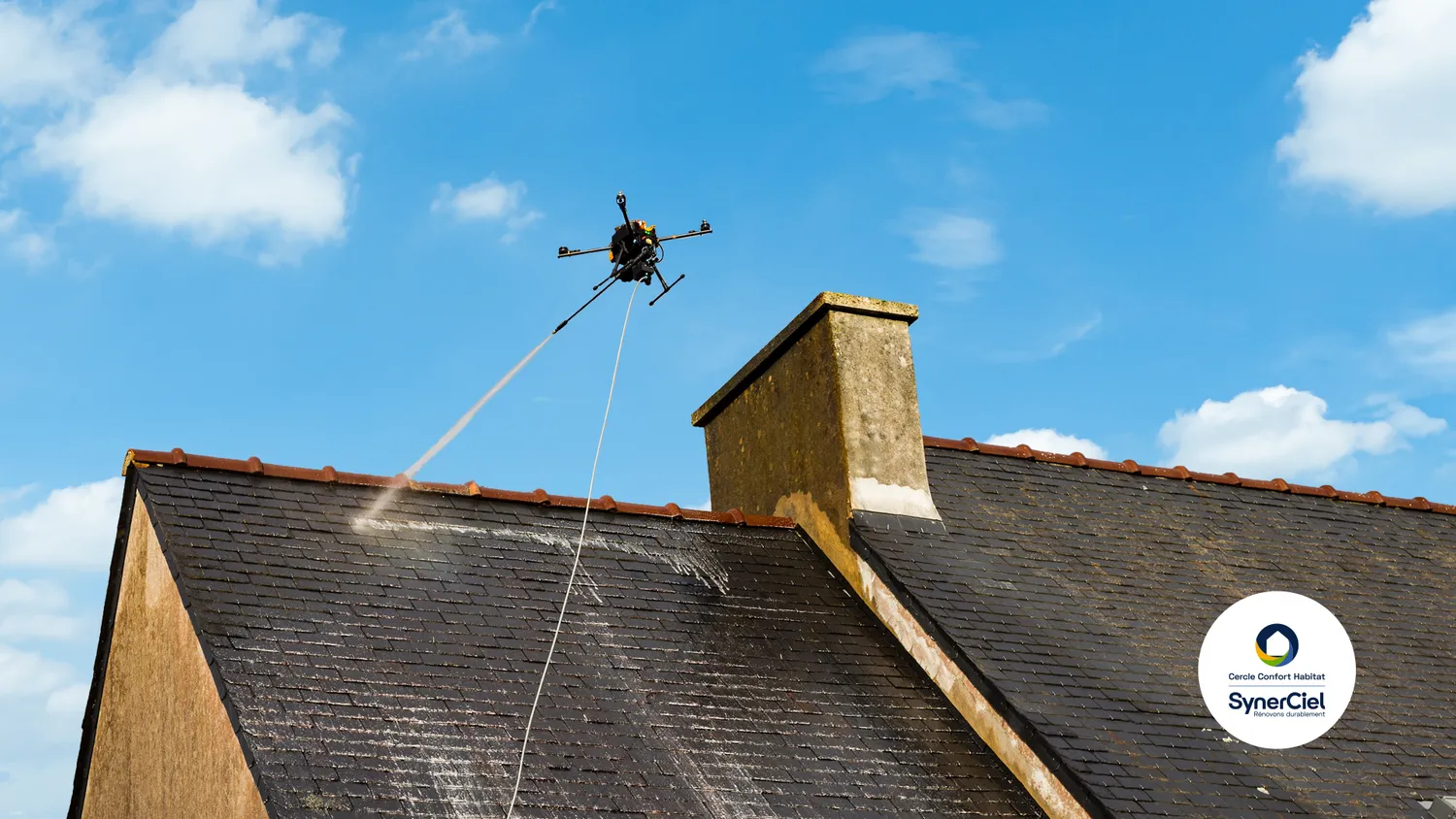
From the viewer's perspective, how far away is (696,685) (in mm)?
9211

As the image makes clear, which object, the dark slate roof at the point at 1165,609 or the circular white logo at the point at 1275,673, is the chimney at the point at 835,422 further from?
the circular white logo at the point at 1275,673

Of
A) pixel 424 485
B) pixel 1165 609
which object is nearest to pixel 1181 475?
pixel 1165 609

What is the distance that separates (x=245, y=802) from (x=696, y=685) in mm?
2948

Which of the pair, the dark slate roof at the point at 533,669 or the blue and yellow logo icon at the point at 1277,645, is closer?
the dark slate roof at the point at 533,669

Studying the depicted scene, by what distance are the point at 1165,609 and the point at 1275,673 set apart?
1277 mm

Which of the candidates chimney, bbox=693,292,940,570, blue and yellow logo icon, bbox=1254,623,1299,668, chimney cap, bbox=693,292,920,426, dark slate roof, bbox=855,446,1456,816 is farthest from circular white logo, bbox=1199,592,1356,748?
chimney cap, bbox=693,292,920,426

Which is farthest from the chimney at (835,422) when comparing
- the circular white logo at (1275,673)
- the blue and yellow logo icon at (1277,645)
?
the blue and yellow logo icon at (1277,645)

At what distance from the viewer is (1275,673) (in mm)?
10156

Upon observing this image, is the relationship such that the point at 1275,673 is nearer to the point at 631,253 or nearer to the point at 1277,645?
the point at 1277,645

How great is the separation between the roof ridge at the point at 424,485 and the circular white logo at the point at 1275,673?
12.1 feet

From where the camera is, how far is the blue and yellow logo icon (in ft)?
33.6

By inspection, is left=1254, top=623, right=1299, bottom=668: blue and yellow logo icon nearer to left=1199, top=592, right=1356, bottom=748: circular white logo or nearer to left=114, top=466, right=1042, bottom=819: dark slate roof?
left=1199, top=592, right=1356, bottom=748: circular white logo

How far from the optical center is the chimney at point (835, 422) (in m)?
11.9

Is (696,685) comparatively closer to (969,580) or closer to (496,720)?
(496,720)
